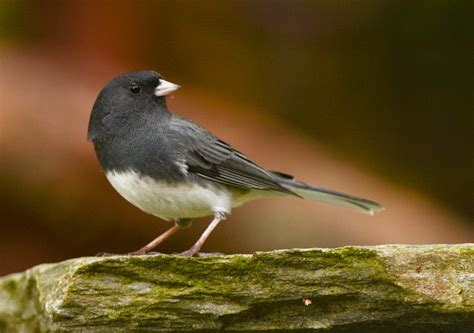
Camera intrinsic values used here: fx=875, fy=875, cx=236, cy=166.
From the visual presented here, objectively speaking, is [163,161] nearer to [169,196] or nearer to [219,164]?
[169,196]

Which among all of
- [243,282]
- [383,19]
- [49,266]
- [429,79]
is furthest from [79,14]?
[243,282]

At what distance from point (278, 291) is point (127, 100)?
3.72ft

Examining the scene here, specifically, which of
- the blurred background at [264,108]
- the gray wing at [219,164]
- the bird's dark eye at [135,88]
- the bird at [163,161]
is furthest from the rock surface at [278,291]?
the blurred background at [264,108]

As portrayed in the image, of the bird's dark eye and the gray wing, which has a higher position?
the bird's dark eye

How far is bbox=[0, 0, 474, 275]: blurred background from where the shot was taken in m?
4.68

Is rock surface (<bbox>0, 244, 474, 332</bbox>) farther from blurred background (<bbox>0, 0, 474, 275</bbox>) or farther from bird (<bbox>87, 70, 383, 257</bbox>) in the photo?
blurred background (<bbox>0, 0, 474, 275</bbox>)

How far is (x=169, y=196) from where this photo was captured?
9.93ft

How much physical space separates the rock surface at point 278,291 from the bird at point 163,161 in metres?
0.47

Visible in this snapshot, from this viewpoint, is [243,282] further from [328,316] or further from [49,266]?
[49,266]

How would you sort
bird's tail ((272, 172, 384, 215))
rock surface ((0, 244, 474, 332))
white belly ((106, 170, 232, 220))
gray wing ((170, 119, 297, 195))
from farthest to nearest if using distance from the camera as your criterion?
1. bird's tail ((272, 172, 384, 215))
2. gray wing ((170, 119, 297, 195))
3. white belly ((106, 170, 232, 220))
4. rock surface ((0, 244, 474, 332))

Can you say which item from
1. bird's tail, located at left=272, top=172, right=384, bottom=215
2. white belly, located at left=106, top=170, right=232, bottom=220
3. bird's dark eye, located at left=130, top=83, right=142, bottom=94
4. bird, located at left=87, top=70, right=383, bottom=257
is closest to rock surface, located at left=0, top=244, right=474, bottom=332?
bird, located at left=87, top=70, right=383, bottom=257

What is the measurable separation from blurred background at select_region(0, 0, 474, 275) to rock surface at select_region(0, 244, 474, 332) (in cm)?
224

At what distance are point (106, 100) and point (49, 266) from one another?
67 centimetres

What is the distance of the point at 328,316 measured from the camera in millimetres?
2381
